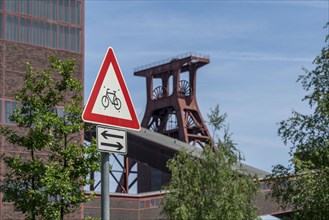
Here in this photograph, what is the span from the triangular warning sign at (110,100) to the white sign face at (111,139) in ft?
0.18

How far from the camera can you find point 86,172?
23188 millimetres

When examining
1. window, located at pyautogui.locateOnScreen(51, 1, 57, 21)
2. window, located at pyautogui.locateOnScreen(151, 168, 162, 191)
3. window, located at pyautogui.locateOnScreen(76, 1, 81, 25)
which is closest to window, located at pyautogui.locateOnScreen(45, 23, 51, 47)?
window, located at pyautogui.locateOnScreen(51, 1, 57, 21)

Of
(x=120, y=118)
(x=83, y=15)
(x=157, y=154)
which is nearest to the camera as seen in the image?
(x=120, y=118)

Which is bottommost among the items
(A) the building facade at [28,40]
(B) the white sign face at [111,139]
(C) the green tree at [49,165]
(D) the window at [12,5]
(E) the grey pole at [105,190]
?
(E) the grey pole at [105,190]

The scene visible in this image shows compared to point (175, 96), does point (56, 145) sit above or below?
below

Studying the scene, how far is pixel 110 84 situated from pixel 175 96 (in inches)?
3520

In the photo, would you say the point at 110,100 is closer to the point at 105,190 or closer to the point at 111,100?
the point at 111,100

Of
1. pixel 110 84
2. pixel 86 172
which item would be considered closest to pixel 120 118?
pixel 110 84

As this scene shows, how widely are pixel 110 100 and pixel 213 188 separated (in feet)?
106

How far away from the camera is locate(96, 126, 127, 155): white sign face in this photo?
7.05m

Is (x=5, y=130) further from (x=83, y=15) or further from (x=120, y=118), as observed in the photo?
(x=83, y=15)

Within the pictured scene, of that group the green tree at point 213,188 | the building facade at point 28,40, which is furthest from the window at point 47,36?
the green tree at point 213,188

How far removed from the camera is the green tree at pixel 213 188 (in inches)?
1507

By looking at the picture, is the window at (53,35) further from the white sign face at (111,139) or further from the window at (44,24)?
the white sign face at (111,139)
